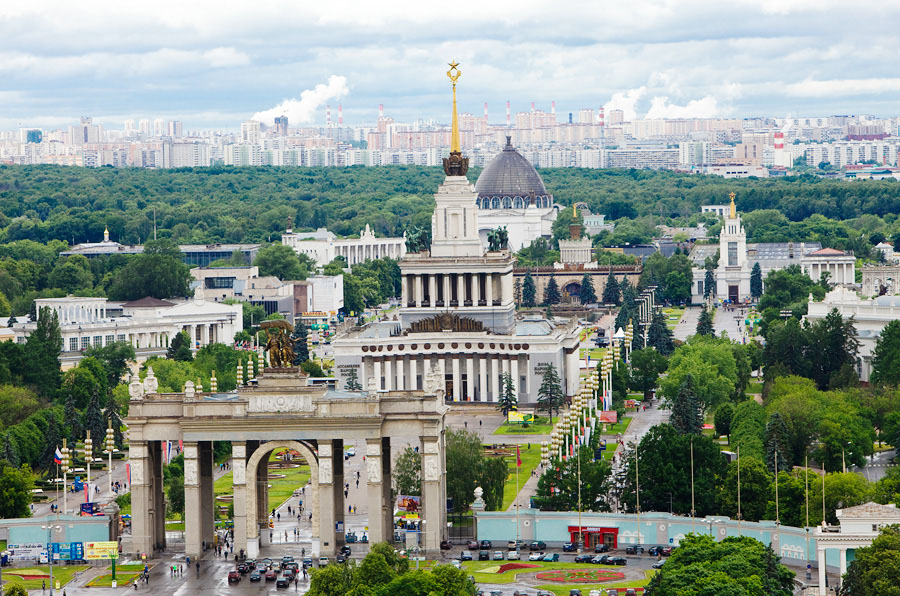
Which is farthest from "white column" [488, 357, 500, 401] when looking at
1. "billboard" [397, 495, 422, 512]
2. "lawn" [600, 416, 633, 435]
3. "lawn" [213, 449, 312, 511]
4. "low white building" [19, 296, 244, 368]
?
"billboard" [397, 495, 422, 512]

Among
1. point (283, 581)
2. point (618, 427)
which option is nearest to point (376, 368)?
point (618, 427)

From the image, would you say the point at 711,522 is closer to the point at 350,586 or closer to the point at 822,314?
the point at 350,586

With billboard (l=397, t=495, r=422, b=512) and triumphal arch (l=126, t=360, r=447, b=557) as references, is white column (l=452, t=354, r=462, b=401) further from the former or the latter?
triumphal arch (l=126, t=360, r=447, b=557)

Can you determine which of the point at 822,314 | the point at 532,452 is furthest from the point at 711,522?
the point at 822,314

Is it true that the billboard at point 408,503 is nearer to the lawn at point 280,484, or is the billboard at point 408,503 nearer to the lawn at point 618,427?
the lawn at point 280,484

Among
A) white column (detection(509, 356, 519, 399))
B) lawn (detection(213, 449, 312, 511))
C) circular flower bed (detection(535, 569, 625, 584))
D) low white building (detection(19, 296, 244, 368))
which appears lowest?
lawn (detection(213, 449, 312, 511))

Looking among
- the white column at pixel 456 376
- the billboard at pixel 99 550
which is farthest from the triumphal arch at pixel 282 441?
the white column at pixel 456 376

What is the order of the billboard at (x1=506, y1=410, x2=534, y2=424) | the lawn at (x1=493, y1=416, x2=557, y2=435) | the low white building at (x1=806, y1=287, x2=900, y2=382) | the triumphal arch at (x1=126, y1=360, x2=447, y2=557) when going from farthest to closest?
the low white building at (x1=806, y1=287, x2=900, y2=382)
the billboard at (x1=506, y1=410, x2=534, y2=424)
the lawn at (x1=493, y1=416, x2=557, y2=435)
the triumphal arch at (x1=126, y1=360, x2=447, y2=557)
